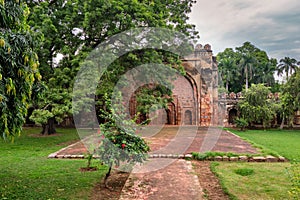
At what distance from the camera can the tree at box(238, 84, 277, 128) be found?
57.5 feet

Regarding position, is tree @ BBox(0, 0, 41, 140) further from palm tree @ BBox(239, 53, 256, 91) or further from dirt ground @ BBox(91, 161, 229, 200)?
palm tree @ BBox(239, 53, 256, 91)

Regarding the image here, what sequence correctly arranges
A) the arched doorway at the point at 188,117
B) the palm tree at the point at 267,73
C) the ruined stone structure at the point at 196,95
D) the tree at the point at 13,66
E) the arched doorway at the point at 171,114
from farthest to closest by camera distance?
the palm tree at the point at 267,73 → the arched doorway at the point at 171,114 → the arched doorway at the point at 188,117 → the ruined stone structure at the point at 196,95 → the tree at the point at 13,66

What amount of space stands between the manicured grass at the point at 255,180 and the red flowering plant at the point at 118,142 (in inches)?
76.4

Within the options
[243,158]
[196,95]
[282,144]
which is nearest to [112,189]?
[243,158]

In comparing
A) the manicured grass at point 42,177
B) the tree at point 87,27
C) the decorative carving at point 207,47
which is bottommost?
the manicured grass at point 42,177

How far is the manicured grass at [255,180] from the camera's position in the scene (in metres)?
4.61

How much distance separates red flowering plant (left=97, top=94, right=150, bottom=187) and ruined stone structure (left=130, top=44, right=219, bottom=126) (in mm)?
14632

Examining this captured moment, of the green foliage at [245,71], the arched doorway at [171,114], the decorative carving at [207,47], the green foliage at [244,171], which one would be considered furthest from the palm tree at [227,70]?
the green foliage at [244,171]

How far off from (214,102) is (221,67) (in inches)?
618

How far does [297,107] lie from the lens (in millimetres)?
17500

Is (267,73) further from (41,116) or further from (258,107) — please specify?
(41,116)

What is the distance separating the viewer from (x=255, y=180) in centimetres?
546

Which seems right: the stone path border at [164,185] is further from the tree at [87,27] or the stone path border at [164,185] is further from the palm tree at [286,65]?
the palm tree at [286,65]

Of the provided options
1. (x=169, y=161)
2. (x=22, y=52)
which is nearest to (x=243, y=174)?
(x=169, y=161)
